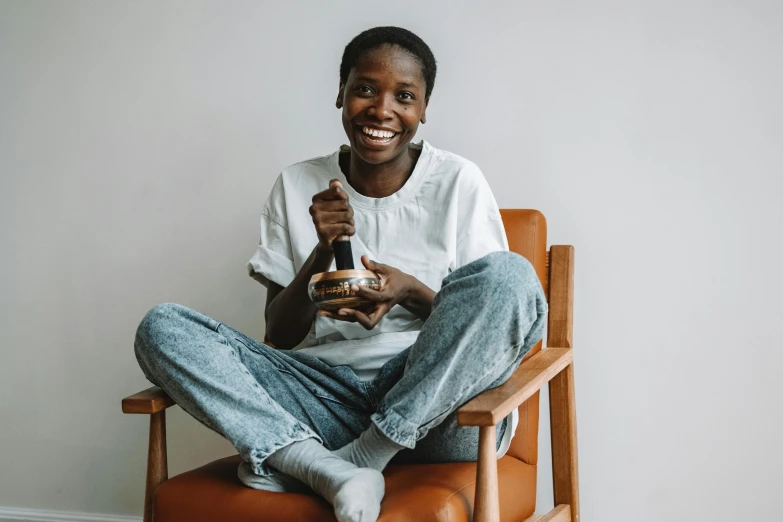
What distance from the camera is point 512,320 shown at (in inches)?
51.9

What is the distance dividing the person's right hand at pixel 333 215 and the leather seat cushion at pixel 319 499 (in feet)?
1.39

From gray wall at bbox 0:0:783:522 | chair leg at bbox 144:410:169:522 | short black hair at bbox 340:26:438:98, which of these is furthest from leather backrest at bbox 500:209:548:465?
chair leg at bbox 144:410:169:522

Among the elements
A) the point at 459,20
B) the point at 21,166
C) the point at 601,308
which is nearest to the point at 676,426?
the point at 601,308

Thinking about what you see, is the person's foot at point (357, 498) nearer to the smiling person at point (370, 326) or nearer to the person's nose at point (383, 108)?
the smiling person at point (370, 326)

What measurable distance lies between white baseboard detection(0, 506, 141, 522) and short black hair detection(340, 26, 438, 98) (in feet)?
4.82

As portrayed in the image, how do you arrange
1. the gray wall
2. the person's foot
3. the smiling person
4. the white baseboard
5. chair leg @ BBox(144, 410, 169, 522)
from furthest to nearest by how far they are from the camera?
1. the white baseboard
2. the gray wall
3. chair leg @ BBox(144, 410, 169, 522)
4. the smiling person
5. the person's foot

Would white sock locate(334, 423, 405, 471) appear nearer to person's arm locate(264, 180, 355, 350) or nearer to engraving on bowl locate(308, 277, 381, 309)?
engraving on bowl locate(308, 277, 381, 309)

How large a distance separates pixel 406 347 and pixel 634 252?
0.67 m

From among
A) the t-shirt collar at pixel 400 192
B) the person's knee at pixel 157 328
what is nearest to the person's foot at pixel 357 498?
the person's knee at pixel 157 328

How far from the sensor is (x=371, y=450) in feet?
4.56

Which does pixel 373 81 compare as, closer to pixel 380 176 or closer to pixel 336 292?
pixel 380 176

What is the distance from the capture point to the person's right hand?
4.97 feet

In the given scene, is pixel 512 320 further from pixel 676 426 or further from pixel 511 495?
pixel 676 426

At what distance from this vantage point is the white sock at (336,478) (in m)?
1.23
